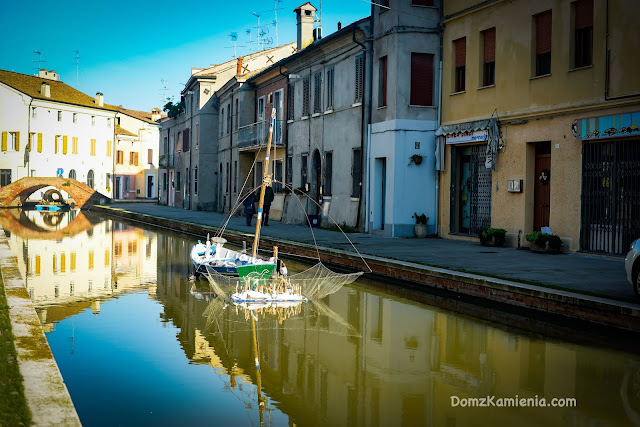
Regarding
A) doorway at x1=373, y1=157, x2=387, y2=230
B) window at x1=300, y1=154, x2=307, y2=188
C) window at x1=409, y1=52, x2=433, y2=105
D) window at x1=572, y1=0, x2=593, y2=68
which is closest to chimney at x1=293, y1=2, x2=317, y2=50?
window at x1=300, y1=154, x2=307, y2=188

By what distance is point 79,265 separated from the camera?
59.3ft

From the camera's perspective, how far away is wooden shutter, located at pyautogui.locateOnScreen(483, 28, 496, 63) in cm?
2024

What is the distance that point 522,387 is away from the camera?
7191 millimetres

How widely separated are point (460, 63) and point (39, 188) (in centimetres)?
4244

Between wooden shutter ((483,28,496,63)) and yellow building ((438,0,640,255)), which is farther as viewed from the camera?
wooden shutter ((483,28,496,63))

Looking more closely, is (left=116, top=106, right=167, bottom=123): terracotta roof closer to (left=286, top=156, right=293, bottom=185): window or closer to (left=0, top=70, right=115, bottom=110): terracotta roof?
(left=0, top=70, right=115, bottom=110): terracotta roof

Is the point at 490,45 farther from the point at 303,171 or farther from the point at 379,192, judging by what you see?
the point at 303,171

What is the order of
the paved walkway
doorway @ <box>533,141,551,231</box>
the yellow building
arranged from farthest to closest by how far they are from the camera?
doorway @ <box>533,141,551,231</box>, the yellow building, the paved walkway

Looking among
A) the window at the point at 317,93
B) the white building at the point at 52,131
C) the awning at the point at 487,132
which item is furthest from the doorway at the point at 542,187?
the white building at the point at 52,131

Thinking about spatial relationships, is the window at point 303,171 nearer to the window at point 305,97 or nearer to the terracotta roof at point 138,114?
the window at point 305,97

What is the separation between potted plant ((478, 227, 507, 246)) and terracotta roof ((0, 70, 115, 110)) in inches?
2154

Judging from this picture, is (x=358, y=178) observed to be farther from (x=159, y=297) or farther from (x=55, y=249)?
(x=159, y=297)

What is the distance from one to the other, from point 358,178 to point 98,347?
56.8ft

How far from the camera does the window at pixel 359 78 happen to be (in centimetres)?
2520
